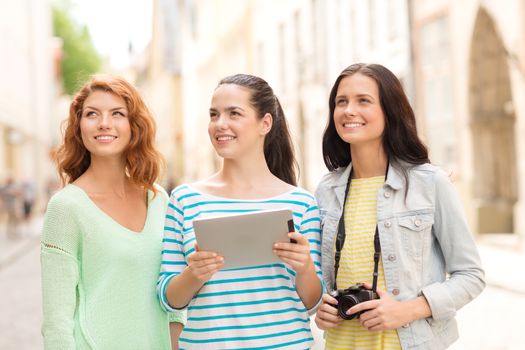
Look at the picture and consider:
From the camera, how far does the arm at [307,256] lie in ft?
9.21

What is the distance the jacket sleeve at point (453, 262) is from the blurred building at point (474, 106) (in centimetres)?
1299

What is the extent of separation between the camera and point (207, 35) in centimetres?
4541

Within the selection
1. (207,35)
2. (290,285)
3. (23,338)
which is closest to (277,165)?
(290,285)

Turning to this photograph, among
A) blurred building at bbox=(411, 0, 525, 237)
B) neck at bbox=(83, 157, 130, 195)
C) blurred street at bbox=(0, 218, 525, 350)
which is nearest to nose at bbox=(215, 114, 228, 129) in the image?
neck at bbox=(83, 157, 130, 195)

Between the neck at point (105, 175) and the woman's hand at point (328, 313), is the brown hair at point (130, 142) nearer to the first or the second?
the neck at point (105, 175)

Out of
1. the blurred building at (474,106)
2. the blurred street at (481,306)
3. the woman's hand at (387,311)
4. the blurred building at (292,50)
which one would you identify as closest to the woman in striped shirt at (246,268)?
the woman's hand at (387,311)

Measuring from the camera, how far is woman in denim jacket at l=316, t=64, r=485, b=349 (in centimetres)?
295

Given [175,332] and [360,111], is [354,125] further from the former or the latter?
[175,332]

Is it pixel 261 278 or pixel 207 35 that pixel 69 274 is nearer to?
pixel 261 278

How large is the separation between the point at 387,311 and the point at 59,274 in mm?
1259

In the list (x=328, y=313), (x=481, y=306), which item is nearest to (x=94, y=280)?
(x=328, y=313)

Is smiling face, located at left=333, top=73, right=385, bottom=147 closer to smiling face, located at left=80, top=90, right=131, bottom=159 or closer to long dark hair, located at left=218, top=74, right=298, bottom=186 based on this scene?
long dark hair, located at left=218, top=74, right=298, bottom=186

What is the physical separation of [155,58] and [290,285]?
76998 mm

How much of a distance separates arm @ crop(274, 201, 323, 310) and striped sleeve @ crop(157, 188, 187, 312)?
0.46 metres
